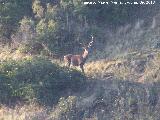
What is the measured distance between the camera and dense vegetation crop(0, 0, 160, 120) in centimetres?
2420

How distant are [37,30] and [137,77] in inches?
240

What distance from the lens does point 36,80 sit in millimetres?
25125

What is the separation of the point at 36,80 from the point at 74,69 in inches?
70.9

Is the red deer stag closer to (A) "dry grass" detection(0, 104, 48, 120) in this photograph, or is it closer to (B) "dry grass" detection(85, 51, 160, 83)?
(B) "dry grass" detection(85, 51, 160, 83)

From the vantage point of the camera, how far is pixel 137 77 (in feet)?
83.6

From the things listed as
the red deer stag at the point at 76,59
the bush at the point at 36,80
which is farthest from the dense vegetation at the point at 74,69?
the red deer stag at the point at 76,59

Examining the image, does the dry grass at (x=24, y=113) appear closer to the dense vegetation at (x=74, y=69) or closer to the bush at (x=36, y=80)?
the dense vegetation at (x=74, y=69)

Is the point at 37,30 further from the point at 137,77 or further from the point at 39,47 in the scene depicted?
the point at 137,77

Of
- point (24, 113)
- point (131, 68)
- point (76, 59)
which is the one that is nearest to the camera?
point (24, 113)

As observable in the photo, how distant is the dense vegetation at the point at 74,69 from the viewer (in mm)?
24203

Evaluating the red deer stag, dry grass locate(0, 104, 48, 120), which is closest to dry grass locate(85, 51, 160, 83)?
the red deer stag

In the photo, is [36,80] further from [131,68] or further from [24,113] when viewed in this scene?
[131,68]

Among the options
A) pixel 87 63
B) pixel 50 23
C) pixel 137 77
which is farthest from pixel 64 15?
pixel 137 77

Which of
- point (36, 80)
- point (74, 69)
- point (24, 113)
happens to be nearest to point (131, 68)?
point (74, 69)
